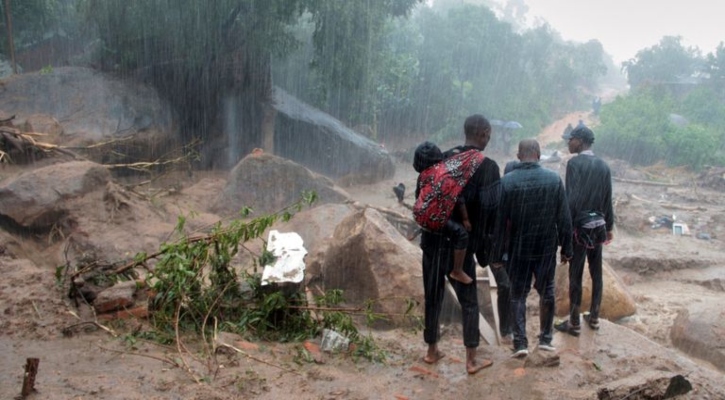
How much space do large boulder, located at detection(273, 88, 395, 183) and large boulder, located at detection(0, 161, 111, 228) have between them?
7995 mm

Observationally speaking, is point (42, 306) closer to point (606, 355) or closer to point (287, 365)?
point (287, 365)

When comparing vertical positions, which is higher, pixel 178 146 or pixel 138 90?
pixel 138 90

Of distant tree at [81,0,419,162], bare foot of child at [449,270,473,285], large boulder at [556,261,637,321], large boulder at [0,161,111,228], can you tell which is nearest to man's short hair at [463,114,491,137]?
bare foot of child at [449,270,473,285]

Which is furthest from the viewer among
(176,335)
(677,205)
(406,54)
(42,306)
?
(406,54)

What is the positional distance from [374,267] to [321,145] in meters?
10.3

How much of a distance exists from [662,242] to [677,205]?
13.6 ft

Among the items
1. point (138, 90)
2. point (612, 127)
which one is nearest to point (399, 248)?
point (138, 90)

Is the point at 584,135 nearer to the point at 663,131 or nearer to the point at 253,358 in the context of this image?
the point at 253,358

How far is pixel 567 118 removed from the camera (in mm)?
33031

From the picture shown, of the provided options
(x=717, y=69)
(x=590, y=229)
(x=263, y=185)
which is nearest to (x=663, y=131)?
(x=717, y=69)

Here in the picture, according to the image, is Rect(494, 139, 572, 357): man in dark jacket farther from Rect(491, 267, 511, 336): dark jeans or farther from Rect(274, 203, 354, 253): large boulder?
Rect(274, 203, 354, 253): large boulder

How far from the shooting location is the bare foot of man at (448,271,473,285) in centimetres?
348

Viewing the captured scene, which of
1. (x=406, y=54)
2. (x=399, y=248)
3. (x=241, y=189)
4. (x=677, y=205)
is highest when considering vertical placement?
(x=406, y=54)

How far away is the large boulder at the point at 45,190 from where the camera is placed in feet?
20.3
